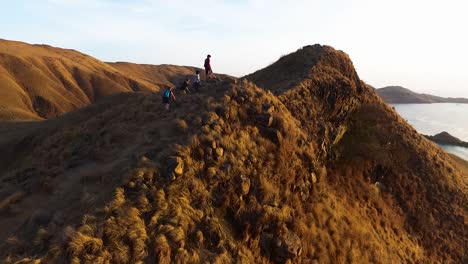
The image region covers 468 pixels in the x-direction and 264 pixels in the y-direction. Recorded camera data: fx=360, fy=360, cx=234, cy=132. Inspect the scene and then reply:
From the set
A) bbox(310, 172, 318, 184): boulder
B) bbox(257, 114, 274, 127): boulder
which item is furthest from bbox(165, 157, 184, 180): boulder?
bbox(310, 172, 318, 184): boulder

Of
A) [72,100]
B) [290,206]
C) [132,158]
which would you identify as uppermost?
[132,158]

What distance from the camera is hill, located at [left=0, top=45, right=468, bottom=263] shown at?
10.8 meters

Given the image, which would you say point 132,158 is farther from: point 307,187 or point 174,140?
point 307,187

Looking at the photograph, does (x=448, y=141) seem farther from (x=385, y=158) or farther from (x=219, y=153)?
(x=219, y=153)

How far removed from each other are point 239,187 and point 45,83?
363 feet

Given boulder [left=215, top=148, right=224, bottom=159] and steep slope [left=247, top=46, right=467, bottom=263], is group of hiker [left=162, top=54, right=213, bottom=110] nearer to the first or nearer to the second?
steep slope [left=247, top=46, right=467, bottom=263]

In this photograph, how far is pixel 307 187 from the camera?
60.2 feet

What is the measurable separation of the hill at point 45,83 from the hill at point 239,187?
6408 cm

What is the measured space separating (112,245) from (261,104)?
11403 mm

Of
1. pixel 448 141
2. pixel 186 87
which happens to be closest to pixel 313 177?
pixel 186 87

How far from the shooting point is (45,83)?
10788cm

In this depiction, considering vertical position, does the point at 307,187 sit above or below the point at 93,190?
below

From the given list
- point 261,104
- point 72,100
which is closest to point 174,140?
point 261,104

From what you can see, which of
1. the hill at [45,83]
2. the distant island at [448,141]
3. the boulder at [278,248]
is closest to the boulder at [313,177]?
the boulder at [278,248]
